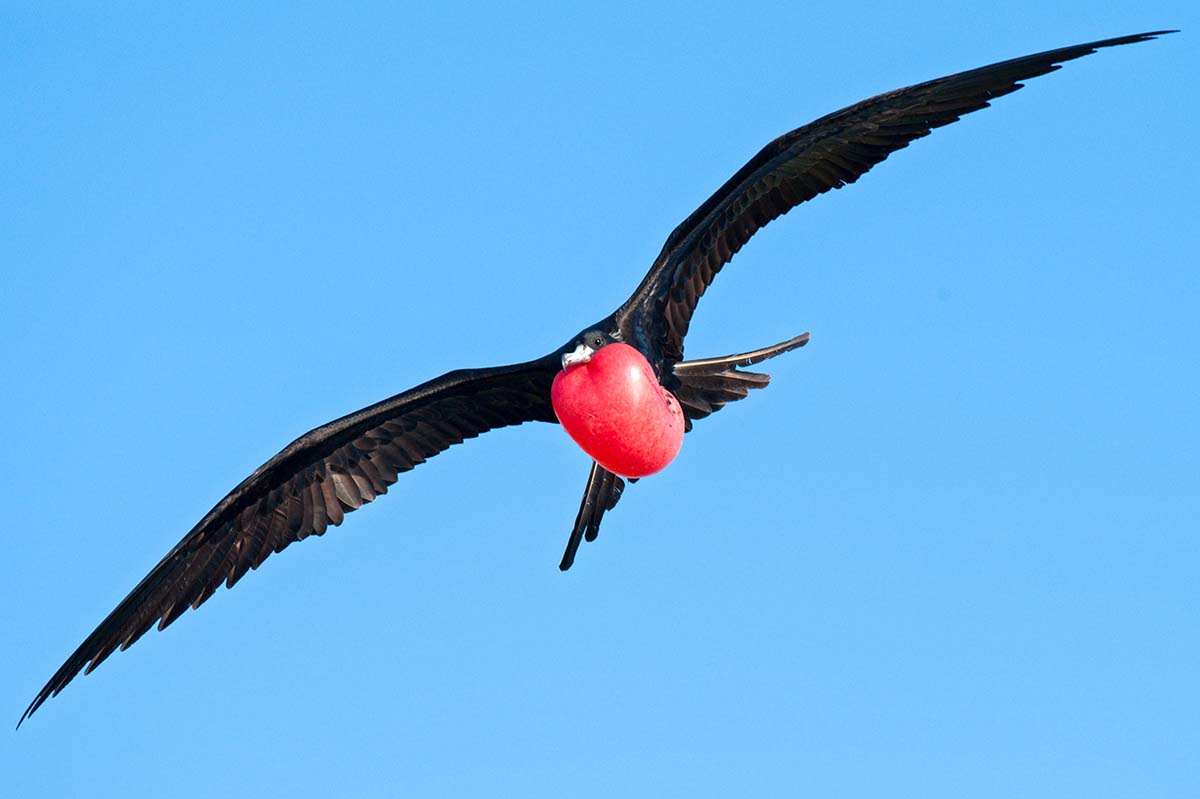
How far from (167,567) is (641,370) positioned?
2.99 metres

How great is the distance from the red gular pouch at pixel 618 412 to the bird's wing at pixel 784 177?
110 centimetres

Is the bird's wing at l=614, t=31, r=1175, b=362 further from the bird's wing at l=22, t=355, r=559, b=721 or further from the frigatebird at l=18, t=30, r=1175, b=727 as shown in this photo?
the bird's wing at l=22, t=355, r=559, b=721

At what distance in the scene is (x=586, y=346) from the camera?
8.55 meters

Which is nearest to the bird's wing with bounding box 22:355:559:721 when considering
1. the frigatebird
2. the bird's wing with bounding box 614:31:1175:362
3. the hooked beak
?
the frigatebird

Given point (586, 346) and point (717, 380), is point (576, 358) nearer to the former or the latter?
point (586, 346)

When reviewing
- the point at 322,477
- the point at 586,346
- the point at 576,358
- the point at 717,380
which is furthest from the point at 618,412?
the point at 322,477

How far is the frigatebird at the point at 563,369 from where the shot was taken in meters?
9.18

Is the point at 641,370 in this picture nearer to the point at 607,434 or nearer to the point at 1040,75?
the point at 607,434

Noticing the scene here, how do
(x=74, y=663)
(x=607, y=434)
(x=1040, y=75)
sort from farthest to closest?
(x=74, y=663)
(x=1040, y=75)
(x=607, y=434)

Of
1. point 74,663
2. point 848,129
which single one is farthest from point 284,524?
point 848,129

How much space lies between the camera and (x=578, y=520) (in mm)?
9570

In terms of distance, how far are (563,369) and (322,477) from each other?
230 cm

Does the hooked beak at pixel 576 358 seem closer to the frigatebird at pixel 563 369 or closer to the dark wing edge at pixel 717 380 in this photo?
the frigatebird at pixel 563 369

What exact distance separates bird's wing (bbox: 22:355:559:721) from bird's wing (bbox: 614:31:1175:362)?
591 millimetres
